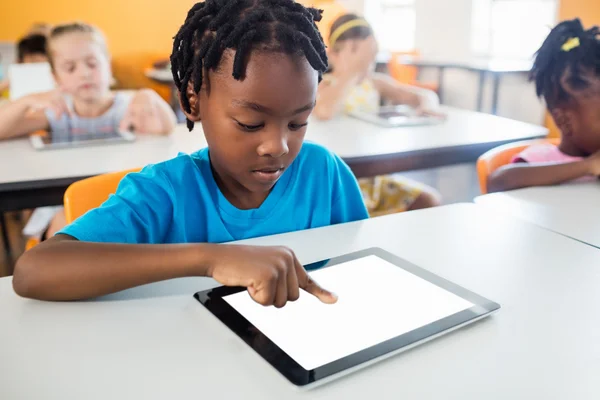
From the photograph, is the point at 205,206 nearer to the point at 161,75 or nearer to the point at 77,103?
the point at 77,103

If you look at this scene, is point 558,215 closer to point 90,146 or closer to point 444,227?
point 444,227

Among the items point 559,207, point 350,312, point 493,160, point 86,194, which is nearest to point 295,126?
point 350,312

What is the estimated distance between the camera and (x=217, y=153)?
850mm

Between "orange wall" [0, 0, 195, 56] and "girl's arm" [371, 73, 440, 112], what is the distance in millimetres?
2686

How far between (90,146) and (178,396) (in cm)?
133

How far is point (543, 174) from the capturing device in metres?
1.34

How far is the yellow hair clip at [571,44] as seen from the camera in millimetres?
1455

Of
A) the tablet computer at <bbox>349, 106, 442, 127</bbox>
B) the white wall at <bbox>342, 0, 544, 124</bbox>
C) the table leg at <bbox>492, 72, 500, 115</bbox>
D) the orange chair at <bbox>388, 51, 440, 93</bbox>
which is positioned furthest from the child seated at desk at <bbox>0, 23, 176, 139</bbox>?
the orange chair at <bbox>388, 51, 440, 93</bbox>

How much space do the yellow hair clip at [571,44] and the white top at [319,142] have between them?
1.35 ft

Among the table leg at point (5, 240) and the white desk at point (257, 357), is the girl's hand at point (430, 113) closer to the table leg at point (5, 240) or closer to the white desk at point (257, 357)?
the white desk at point (257, 357)

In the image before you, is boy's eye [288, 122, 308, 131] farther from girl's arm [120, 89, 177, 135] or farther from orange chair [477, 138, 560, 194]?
girl's arm [120, 89, 177, 135]

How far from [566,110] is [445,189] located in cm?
177

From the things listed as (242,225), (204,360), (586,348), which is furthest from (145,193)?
(586,348)

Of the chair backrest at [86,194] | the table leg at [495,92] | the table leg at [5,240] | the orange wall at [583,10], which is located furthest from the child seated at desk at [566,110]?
the table leg at [495,92]
